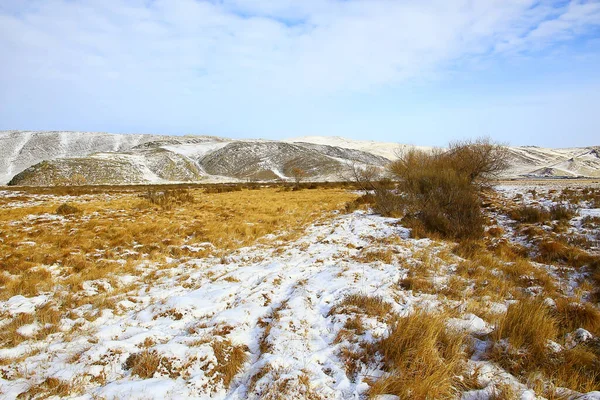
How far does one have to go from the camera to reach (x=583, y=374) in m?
3.20

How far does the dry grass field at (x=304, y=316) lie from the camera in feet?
10.6

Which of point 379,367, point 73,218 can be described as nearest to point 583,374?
point 379,367

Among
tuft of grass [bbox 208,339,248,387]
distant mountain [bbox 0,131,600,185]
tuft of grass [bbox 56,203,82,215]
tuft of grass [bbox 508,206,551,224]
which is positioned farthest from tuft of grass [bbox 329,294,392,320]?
distant mountain [bbox 0,131,600,185]

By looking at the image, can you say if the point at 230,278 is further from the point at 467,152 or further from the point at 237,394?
the point at 467,152

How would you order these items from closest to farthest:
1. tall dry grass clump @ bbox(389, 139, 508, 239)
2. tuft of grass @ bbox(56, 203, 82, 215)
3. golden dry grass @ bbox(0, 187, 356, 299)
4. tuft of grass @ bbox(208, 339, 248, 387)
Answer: tuft of grass @ bbox(208, 339, 248, 387), golden dry grass @ bbox(0, 187, 356, 299), tall dry grass clump @ bbox(389, 139, 508, 239), tuft of grass @ bbox(56, 203, 82, 215)

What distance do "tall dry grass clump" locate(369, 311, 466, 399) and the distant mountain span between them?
191 ft

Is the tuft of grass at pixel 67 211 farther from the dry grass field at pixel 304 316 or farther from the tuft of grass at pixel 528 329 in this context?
the tuft of grass at pixel 528 329

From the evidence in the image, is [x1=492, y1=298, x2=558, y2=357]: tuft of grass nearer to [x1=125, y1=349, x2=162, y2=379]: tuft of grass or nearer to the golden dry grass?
[x1=125, y1=349, x2=162, y2=379]: tuft of grass

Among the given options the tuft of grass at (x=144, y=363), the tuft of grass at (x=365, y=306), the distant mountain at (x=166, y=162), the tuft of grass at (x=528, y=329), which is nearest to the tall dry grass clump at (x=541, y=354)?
the tuft of grass at (x=528, y=329)

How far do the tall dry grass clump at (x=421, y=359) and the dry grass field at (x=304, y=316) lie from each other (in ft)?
0.06

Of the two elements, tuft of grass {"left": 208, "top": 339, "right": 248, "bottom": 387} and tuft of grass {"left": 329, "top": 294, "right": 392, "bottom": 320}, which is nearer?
tuft of grass {"left": 208, "top": 339, "right": 248, "bottom": 387}

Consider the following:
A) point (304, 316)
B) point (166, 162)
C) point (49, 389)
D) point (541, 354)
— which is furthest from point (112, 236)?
point (166, 162)

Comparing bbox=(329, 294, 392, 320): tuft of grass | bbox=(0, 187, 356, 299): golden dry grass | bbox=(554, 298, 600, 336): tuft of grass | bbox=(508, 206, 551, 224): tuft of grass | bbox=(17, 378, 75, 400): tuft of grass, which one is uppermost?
bbox=(508, 206, 551, 224): tuft of grass

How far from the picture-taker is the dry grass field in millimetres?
3223
